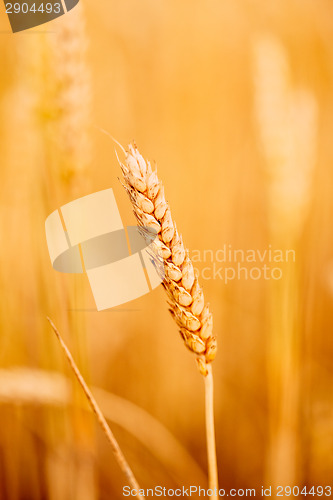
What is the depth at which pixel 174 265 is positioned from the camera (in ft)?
1.06

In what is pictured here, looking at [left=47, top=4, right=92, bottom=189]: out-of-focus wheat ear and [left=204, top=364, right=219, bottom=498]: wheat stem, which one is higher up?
[left=47, top=4, right=92, bottom=189]: out-of-focus wheat ear

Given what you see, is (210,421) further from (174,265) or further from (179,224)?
(179,224)

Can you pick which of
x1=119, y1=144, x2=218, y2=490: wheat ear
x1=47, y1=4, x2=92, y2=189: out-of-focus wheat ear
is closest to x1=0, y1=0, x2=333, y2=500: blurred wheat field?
x1=47, y1=4, x2=92, y2=189: out-of-focus wheat ear

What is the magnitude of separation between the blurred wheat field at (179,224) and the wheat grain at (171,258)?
10.1 inches

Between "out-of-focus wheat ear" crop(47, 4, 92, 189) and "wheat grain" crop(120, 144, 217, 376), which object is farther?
"out-of-focus wheat ear" crop(47, 4, 92, 189)

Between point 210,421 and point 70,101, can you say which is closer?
point 210,421

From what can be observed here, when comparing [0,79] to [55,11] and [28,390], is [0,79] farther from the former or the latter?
[28,390]

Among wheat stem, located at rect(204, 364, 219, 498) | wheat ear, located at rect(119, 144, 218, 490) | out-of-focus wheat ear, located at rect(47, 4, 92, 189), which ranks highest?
out-of-focus wheat ear, located at rect(47, 4, 92, 189)

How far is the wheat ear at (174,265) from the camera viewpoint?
324 mm

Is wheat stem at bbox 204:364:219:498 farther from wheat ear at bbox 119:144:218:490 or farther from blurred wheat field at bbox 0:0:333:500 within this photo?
blurred wheat field at bbox 0:0:333:500

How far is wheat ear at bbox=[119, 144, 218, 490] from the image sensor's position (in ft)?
1.06

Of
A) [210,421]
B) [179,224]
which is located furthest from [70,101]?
[210,421]

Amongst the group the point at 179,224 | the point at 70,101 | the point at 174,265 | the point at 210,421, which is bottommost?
the point at 210,421

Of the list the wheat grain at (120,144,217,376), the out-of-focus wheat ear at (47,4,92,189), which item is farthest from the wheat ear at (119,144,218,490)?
the out-of-focus wheat ear at (47,4,92,189)
